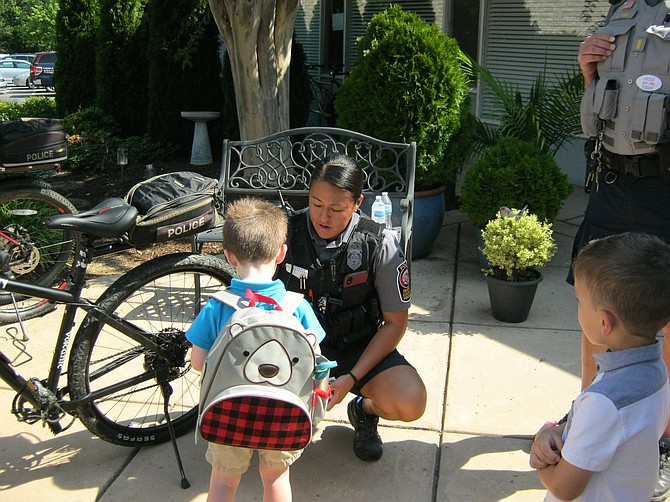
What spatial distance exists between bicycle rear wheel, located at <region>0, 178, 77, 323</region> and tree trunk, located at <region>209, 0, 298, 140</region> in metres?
2.04

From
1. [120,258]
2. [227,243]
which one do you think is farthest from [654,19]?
[120,258]

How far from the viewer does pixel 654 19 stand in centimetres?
262

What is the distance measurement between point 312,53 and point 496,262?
724 cm

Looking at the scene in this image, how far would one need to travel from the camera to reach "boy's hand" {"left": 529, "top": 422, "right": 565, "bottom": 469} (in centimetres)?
177

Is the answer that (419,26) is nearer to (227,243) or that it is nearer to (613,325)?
(227,243)

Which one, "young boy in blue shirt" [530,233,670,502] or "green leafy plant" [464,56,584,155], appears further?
"green leafy plant" [464,56,584,155]

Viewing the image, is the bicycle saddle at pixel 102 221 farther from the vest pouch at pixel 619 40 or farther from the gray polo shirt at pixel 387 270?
the vest pouch at pixel 619 40

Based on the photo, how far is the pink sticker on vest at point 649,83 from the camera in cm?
262

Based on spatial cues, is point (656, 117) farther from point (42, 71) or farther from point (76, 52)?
point (42, 71)

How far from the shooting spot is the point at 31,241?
4973 mm

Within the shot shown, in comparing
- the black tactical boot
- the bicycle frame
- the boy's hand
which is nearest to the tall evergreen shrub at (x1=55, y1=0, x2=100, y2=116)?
the bicycle frame

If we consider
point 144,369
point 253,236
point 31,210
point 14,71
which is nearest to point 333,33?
point 31,210

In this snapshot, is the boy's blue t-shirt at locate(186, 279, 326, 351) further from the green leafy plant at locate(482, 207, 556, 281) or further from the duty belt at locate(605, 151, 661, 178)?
the green leafy plant at locate(482, 207, 556, 281)

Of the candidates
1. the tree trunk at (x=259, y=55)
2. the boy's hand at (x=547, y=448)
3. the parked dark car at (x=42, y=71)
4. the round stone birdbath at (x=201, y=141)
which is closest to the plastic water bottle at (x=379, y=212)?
the boy's hand at (x=547, y=448)
